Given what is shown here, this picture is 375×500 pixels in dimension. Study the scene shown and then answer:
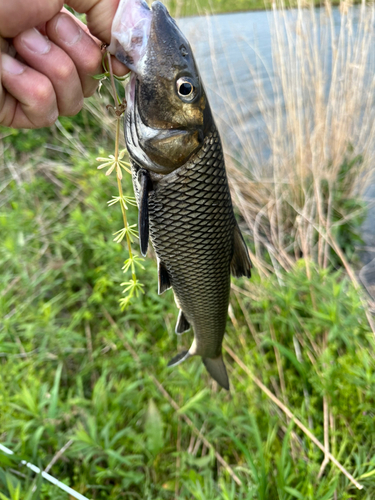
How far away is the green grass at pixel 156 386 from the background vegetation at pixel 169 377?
13 millimetres

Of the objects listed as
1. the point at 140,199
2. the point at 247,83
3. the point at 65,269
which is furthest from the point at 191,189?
the point at 247,83

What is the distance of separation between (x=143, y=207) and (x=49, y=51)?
60 cm

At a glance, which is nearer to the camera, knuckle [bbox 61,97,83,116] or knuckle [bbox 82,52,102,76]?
knuckle [bbox 82,52,102,76]

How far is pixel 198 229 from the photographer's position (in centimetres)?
147

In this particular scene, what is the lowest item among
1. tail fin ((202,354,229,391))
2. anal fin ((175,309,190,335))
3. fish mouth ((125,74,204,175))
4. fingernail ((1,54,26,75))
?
tail fin ((202,354,229,391))

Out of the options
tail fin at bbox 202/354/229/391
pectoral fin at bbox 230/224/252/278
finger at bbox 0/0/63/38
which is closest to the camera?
finger at bbox 0/0/63/38

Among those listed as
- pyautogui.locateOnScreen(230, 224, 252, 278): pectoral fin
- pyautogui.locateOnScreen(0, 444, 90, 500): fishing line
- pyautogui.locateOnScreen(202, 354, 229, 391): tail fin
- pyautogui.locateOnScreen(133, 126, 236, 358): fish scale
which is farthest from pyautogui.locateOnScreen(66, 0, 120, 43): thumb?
pyautogui.locateOnScreen(0, 444, 90, 500): fishing line

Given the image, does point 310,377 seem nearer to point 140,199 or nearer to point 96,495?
point 96,495

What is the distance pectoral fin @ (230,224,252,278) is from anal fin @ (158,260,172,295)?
12.1 inches

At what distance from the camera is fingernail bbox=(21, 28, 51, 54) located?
1172 millimetres

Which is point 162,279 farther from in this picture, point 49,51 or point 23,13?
point 23,13

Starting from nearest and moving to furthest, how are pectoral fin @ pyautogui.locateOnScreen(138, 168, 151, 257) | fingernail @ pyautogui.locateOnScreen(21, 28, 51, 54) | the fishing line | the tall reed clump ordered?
1. fingernail @ pyautogui.locateOnScreen(21, 28, 51, 54)
2. pectoral fin @ pyautogui.locateOnScreen(138, 168, 151, 257)
3. the fishing line
4. the tall reed clump

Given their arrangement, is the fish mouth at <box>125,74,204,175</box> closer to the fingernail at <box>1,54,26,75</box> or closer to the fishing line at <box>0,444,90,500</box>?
the fingernail at <box>1,54,26,75</box>

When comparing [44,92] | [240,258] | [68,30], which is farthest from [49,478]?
[68,30]
